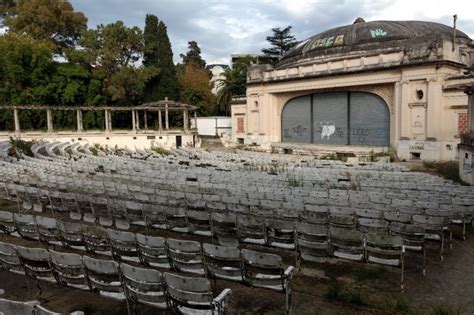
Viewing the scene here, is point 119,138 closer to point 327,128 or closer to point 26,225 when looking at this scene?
point 327,128

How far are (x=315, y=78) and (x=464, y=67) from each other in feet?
36.7

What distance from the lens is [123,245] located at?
634cm

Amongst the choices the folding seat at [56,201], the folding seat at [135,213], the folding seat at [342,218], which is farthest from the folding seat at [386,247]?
the folding seat at [56,201]

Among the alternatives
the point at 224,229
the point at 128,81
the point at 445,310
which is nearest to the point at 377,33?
the point at 128,81

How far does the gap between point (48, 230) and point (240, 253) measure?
3.95m

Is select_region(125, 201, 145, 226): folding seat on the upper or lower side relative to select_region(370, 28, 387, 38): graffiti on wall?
lower

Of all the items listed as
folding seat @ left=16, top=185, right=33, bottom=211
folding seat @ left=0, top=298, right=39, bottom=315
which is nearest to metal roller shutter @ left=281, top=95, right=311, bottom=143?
folding seat @ left=16, top=185, right=33, bottom=211

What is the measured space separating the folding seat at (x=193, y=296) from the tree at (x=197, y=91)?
169 ft

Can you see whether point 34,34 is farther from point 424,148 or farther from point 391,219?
point 391,219

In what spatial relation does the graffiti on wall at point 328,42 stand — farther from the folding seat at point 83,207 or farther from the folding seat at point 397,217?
the folding seat at point 83,207

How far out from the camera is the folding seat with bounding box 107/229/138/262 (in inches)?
245

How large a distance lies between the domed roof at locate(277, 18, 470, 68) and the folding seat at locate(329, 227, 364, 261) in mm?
31948

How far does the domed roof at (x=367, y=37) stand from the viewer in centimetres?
3597

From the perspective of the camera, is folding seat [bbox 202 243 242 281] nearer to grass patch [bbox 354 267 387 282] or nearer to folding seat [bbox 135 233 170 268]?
Answer: folding seat [bbox 135 233 170 268]
